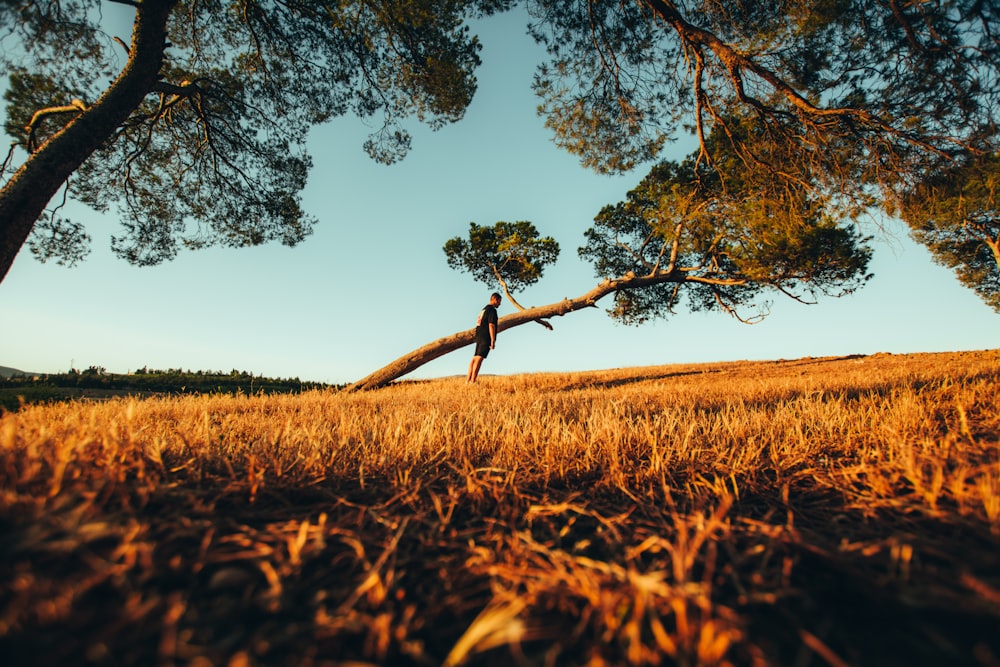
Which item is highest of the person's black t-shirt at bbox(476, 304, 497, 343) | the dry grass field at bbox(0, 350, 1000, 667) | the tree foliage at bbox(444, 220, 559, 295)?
the tree foliage at bbox(444, 220, 559, 295)

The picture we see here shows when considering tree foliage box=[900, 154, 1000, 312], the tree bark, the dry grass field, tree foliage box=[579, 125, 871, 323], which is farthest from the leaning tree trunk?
the dry grass field

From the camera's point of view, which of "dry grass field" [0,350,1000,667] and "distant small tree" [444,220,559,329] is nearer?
"dry grass field" [0,350,1000,667]

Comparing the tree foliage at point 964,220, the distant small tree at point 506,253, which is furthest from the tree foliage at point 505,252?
the tree foliage at point 964,220

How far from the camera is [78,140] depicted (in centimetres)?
493

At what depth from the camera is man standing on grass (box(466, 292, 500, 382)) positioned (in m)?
11.0

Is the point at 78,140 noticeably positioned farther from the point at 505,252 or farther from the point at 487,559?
the point at 505,252

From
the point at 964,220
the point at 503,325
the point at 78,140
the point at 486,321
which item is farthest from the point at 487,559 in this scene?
the point at 964,220

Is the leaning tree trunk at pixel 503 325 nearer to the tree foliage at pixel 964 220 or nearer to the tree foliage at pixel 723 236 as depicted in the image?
the tree foliage at pixel 723 236

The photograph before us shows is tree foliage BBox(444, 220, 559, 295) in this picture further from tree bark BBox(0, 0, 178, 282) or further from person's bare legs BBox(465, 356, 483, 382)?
tree bark BBox(0, 0, 178, 282)

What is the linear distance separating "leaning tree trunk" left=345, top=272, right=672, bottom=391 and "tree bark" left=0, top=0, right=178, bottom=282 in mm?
8282

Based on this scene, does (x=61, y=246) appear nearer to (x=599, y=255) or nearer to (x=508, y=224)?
(x=508, y=224)

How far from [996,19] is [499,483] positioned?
6766 mm

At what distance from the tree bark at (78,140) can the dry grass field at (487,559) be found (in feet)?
13.9

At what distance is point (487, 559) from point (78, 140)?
6.93m
